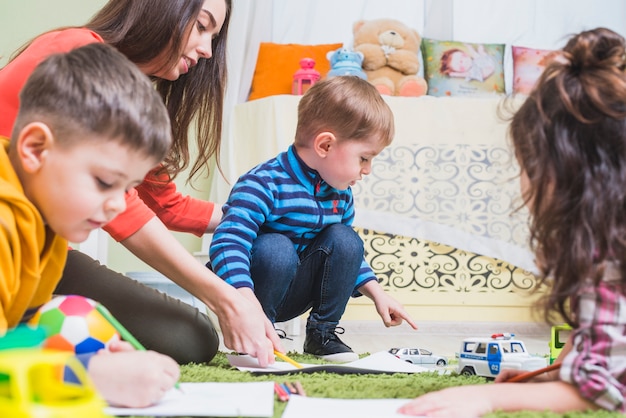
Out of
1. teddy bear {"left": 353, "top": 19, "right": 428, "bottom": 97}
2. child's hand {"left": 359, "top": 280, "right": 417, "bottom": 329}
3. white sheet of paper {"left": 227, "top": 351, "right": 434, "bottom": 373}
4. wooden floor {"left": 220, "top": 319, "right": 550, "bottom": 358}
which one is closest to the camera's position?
white sheet of paper {"left": 227, "top": 351, "right": 434, "bottom": 373}

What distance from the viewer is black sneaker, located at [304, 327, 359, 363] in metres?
1.46

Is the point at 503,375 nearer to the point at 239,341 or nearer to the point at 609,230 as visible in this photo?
the point at 609,230

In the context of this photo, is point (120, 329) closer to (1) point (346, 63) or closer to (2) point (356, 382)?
(2) point (356, 382)

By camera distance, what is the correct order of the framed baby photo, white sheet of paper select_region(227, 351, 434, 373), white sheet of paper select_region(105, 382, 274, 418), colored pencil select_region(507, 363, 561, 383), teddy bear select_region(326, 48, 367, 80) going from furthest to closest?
the framed baby photo, teddy bear select_region(326, 48, 367, 80), white sheet of paper select_region(227, 351, 434, 373), colored pencil select_region(507, 363, 561, 383), white sheet of paper select_region(105, 382, 274, 418)

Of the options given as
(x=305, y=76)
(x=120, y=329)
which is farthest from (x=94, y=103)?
(x=305, y=76)

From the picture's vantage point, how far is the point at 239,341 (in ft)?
3.70

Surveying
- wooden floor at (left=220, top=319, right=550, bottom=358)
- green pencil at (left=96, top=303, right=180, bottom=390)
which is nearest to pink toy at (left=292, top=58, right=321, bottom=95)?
wooden floor at (left=220, top=319, right=550, bottom=358)

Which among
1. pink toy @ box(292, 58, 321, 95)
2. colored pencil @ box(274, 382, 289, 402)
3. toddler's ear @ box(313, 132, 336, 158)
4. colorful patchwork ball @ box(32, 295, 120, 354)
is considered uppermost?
pink toy @ box(292, 58, 321, 95)

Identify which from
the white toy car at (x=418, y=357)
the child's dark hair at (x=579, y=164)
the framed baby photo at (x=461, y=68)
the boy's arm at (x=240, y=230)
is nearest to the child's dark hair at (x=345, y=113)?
the boy's arm at (x=240, y=230)

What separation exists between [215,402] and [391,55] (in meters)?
2.09

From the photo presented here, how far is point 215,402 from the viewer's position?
31.4 inches

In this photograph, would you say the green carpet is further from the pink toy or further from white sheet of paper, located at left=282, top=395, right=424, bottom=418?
the pink toy

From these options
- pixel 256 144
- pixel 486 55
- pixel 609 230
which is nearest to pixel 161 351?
pixel 609 230

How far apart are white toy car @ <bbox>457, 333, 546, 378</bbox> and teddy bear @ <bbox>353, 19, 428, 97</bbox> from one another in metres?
1.54
